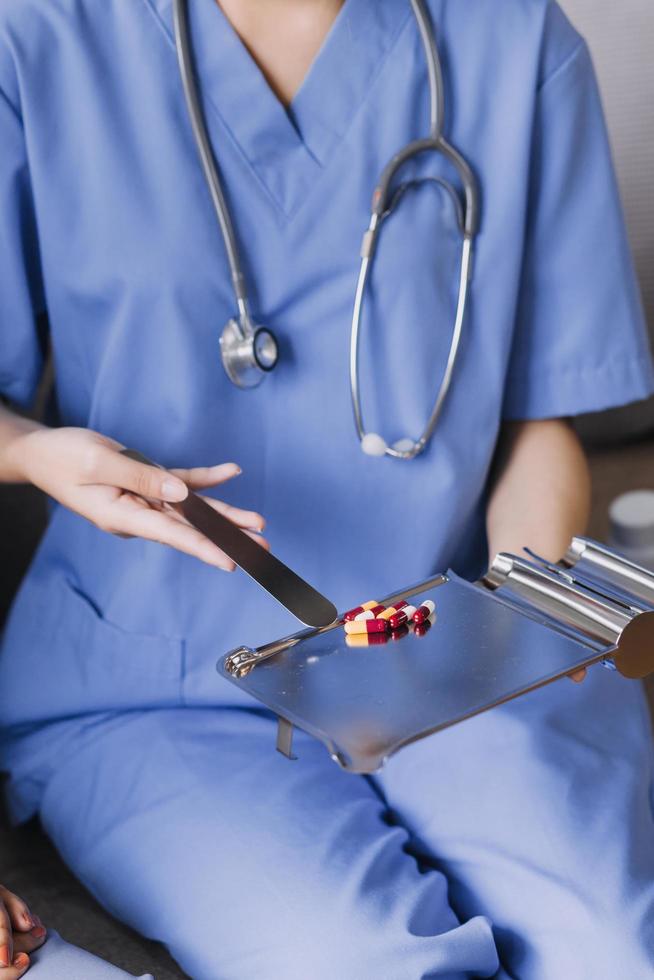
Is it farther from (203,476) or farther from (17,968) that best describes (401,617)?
(17,968)

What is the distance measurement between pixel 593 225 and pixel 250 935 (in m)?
0.60

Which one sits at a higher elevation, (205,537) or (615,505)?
(205,537)

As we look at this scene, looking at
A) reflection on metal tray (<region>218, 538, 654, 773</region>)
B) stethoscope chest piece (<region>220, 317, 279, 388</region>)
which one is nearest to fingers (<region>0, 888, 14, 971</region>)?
reflection on metal tray (<region>218, 538, 654, 773</region>)

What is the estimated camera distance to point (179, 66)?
0.87 meters

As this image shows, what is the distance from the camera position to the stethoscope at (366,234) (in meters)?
0.85

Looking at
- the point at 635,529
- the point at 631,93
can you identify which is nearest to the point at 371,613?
the point at 635,529

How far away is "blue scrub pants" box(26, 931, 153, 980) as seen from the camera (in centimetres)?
71

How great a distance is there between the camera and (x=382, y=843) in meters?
0.81

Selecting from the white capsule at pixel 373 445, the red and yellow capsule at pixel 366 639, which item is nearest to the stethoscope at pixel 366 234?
the white capsule at pixel 373 445

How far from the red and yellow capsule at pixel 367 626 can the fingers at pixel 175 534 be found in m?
0.08

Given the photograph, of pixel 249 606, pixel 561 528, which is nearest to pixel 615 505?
pixel 561 528

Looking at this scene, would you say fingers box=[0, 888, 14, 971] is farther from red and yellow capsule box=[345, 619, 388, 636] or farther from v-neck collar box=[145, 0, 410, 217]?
v-neck collar box=[145, 0, 410, 217]

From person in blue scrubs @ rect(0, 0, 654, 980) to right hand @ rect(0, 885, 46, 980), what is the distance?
3.3 inches

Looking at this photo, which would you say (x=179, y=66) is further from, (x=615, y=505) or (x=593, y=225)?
(x=615, y=505)
